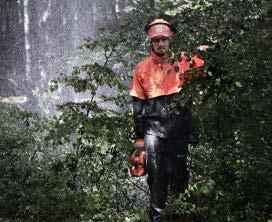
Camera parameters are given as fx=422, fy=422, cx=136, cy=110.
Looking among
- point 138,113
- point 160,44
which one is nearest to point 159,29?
point 160,44

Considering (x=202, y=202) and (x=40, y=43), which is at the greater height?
(x=40, y=43)

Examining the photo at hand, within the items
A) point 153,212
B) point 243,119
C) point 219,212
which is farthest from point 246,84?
point 153,212

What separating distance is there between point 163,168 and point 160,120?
0.55 m

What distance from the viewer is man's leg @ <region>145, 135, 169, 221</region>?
4.77 metres

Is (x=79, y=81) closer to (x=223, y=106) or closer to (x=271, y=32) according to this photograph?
(x=223, y=106)

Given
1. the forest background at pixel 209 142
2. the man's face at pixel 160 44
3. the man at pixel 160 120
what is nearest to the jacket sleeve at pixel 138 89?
the man at pixel 160 120

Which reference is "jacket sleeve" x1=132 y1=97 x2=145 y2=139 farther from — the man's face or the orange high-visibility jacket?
the man's face

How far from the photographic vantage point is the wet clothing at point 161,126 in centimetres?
477

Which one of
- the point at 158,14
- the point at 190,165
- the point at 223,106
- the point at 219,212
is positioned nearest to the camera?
the point at 219,212

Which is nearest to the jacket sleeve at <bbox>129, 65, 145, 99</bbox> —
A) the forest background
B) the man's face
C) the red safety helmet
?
the man's face

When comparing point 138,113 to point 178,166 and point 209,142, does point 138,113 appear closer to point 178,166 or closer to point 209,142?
point 178,166

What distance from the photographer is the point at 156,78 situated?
484 cm

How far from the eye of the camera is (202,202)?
5336mm

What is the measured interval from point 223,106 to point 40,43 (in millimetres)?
33786
